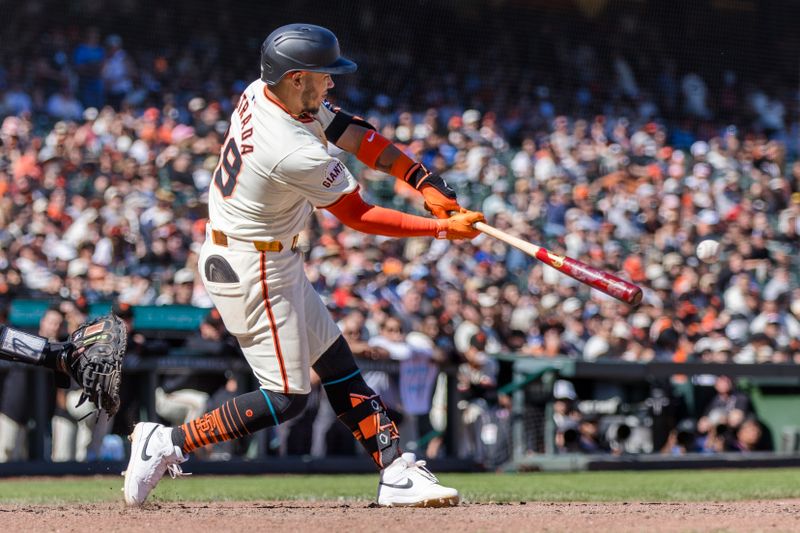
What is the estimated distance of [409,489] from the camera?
4801 millimetres

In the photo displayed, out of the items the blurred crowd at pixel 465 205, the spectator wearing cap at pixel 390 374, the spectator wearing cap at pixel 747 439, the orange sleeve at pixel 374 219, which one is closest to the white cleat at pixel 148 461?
the orange sleeve at pixel 374 219

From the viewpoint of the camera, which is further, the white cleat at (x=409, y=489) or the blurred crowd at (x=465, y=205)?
the blurred crowd at (x=465, y=205)

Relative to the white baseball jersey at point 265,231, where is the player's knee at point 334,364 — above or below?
below

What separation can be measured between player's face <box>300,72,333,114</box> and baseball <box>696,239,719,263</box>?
8808mm

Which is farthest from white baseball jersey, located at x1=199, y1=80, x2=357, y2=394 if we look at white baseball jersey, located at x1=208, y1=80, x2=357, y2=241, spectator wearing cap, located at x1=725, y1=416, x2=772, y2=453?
spectator wearing cap, located at x1=725, y1=416, x2=772, y2=453

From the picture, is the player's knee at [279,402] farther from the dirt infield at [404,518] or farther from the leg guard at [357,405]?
the dirt infield at [404,518]

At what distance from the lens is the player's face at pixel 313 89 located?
4.58 m

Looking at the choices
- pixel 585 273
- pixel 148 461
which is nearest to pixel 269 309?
pixel 148 461

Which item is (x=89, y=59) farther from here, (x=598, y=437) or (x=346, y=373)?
(x=346, y=373)

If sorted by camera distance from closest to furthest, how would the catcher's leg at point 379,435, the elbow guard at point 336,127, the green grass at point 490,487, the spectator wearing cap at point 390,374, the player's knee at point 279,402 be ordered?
the player's knee at point 279,402, the catcher's leg at point 379,435, the elbow guard at point 336,127, the green grass at point 490,487, the spectator wearing cap at point 390,374

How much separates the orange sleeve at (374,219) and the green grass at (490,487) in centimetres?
155

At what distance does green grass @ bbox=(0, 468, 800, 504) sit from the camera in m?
5.99

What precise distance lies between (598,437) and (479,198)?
477cm

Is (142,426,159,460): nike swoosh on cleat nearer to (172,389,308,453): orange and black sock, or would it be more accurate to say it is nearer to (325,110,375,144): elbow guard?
(172,389,308,453): orange and black sock
